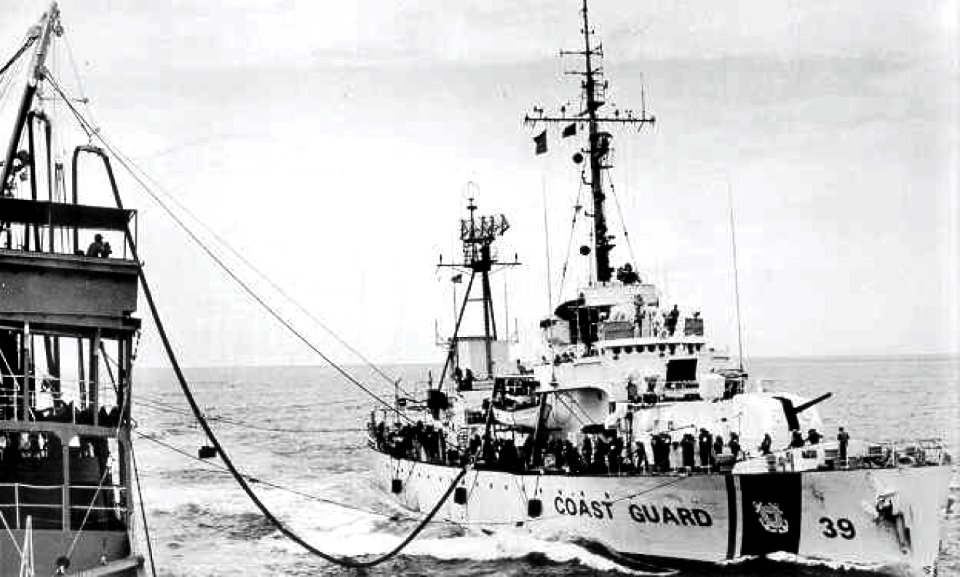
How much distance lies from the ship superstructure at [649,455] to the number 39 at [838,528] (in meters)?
0.04

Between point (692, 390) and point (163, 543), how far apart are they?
15143 millimetres

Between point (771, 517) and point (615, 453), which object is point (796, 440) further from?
point (615, 453)

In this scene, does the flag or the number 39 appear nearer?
the number 39

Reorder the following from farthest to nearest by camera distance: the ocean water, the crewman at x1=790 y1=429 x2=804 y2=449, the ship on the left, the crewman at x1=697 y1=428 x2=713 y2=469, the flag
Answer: the flag
the ocean water
the crewman at x1=790 y1=429 x2=804 y2=449
the crewman at x1=697 y1=428 x2=713 y2=469
the ship on the left

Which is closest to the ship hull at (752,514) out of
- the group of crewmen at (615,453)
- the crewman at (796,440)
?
the group of crewmen at (615,453)

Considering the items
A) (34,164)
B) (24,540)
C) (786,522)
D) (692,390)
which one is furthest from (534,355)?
(24,540)

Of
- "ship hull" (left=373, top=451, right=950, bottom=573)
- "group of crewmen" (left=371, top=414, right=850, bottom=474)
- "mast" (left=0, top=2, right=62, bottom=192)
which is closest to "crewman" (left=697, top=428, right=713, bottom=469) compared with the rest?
"group of crewmen" (left=371, top=414, right=850, bottom=474)

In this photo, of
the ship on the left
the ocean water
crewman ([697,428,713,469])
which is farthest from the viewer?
the ocean water

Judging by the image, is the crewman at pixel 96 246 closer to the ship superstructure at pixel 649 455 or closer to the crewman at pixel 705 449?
the ship superstructure at pixel 649 455

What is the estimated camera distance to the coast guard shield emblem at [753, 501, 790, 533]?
1942 cm

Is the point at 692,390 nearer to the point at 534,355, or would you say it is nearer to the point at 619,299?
the point at 619,299

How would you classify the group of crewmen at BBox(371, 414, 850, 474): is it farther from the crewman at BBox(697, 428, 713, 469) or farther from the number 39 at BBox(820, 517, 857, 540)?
the number 39 at BBox(820, 517, 857, 540)

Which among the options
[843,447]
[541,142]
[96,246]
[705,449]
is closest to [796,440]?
[843,447]

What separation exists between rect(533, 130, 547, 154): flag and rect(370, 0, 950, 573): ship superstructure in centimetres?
7
